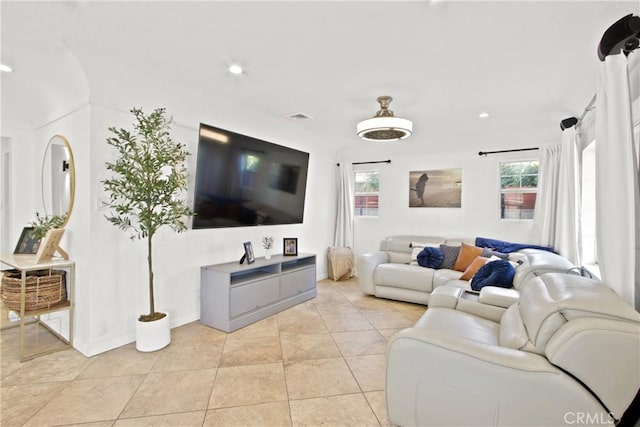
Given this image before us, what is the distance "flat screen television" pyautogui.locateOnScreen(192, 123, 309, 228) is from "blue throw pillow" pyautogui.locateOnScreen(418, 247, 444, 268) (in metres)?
1.94

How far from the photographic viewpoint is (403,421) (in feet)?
4.94

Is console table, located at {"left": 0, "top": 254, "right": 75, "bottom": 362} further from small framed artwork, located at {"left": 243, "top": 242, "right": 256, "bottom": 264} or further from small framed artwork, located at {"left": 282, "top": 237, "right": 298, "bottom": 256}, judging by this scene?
small framed artwork, located at {"left": 282, "top": 237, "right": 298, "bottom": 256}

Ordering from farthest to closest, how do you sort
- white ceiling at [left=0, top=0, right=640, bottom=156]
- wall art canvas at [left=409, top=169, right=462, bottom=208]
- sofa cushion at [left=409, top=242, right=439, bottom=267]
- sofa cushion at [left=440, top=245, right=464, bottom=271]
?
wall art canvas at [left=409, top=169, right=462, bottom=208], sofa cushion at [left=409, top=242, right=439, bottom=267], sofa cushion at [left=440, top=245, right=464, bottom=271], white ceiling at [left=0, top=0, right=640, bottom=156]

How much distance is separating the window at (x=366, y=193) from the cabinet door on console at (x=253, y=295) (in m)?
2.63

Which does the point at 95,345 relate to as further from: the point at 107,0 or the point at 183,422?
the point at 107,0

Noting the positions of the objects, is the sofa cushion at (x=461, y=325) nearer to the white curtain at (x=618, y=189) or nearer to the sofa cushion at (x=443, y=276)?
the white curtain at (x=618, y=189)

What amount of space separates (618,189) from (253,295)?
310 cm

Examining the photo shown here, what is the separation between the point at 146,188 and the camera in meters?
2.44

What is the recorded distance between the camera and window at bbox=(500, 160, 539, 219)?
14.0 feet

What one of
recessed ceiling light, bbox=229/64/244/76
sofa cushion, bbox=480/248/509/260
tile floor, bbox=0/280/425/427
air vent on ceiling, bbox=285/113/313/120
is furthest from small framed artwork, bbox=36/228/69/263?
sofa cushion, bbox=480/248/509/260

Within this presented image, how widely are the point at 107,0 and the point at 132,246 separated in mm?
1931

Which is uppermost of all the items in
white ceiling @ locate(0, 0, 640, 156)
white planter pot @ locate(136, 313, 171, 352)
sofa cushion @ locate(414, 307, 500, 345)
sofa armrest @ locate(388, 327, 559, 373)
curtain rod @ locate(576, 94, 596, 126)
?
white ceiling @ locate(0, 0, 640, 156)

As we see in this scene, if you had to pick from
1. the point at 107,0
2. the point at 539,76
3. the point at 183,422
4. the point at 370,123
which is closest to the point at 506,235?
the point at 539,76

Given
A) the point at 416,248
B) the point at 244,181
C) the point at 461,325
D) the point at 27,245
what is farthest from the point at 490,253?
the point at 27,245
